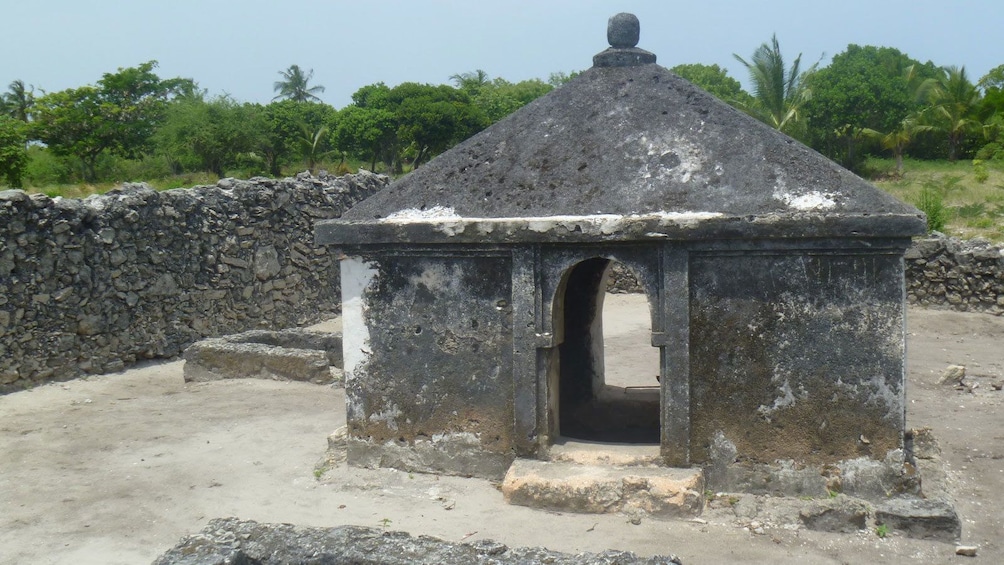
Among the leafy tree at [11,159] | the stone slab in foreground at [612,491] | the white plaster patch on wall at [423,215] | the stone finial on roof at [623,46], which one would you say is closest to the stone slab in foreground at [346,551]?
the stone slab in foreground at [612,491]

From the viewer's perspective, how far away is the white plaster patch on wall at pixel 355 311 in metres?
6.74

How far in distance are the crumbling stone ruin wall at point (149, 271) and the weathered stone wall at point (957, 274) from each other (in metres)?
9.53

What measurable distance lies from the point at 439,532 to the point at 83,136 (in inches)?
1178

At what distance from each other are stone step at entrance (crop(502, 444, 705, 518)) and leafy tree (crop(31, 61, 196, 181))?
2862cm

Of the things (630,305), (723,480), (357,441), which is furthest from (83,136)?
(723,480)

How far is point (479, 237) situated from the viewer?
628cm

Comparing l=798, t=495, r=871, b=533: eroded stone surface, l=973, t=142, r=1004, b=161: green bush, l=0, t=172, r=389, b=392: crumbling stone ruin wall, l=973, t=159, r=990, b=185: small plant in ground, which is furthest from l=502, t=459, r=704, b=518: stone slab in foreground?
l=973, t=142, r=1004, b=161: green bush

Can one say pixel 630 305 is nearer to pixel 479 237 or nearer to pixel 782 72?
pixel 479 237

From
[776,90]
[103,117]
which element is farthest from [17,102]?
[776,90]

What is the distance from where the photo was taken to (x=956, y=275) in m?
14.1

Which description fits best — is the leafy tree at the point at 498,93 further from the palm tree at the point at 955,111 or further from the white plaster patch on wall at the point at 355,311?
the white plaster patch on wall at the point at 355,311

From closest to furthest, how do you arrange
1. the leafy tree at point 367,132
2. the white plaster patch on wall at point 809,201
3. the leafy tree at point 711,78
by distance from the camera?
1. the white plaster patch on wall at point 809,201
2. the leafy tree at point 367,132
3. the leafy tree at point 711,78

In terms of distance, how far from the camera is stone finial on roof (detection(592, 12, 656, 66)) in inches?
277

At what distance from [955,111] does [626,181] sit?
1141 inches
